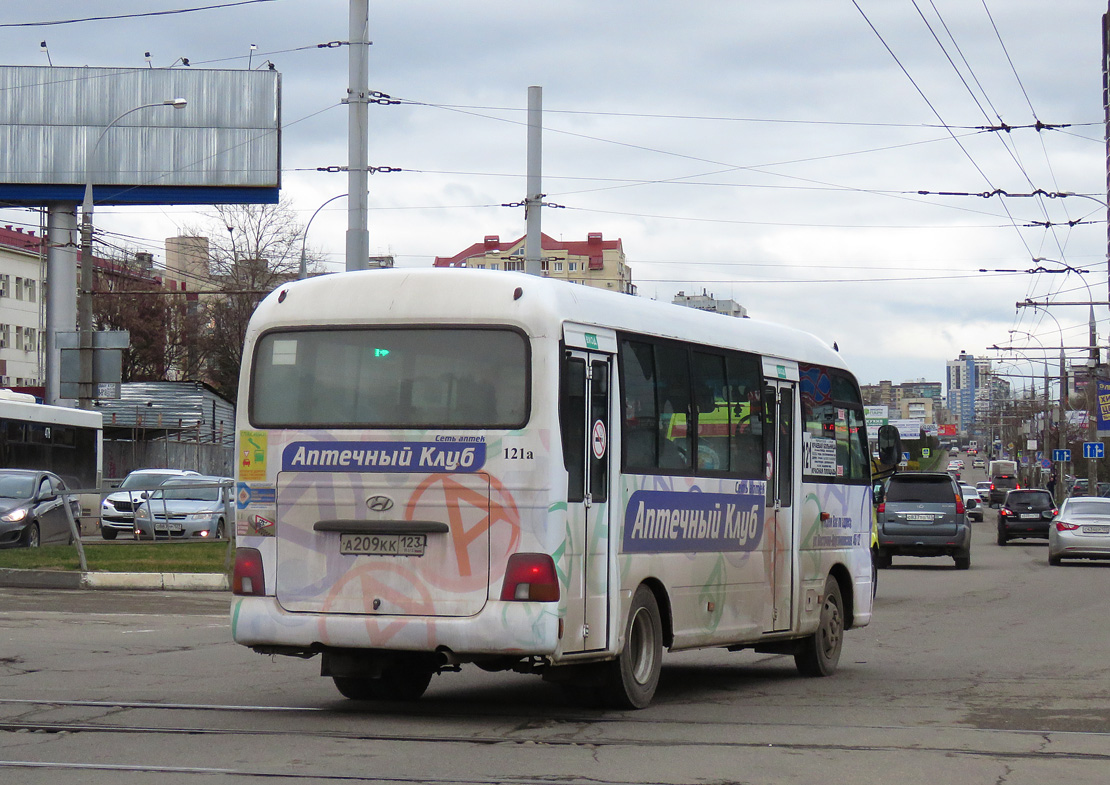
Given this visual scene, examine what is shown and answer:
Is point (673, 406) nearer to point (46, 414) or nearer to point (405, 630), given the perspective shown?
point (405, 630)

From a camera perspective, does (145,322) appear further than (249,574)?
Yes

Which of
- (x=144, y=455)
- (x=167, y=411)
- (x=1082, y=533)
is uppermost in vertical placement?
(x=167, y=411)

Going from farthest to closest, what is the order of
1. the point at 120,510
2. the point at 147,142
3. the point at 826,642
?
the point at 147,142 < the point at 120,510 < the point at 826,642

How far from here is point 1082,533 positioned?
31703mm

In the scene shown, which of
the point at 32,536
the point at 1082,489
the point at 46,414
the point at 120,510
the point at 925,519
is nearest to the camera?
the point at 32,536

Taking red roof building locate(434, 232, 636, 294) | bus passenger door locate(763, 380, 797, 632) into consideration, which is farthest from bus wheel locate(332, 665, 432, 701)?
red roof building locate(434, 232, 636, 294)

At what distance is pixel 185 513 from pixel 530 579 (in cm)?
1935

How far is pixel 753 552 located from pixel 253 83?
45.1 m

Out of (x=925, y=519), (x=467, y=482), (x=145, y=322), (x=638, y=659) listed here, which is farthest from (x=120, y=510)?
(x=145, y=322)

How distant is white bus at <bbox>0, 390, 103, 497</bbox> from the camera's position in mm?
32312

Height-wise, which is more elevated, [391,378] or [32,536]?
[391,378]

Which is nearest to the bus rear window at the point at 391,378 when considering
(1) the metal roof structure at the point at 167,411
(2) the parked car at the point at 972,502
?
(2) the parked car at the point at 972,502

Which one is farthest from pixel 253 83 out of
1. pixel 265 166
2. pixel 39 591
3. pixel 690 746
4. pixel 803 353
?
pixel 690 746

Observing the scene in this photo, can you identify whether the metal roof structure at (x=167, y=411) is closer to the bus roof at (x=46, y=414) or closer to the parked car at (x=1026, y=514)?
the bus roof at (x=46, y=414)
